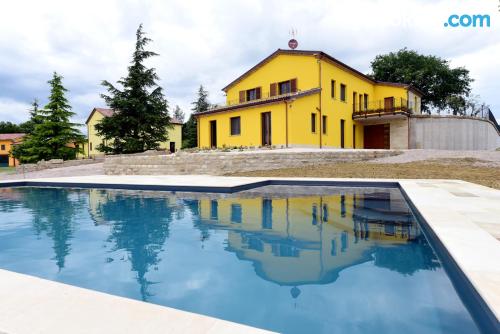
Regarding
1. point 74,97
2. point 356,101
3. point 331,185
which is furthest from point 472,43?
point 74,97

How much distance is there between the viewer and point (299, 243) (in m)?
4.57

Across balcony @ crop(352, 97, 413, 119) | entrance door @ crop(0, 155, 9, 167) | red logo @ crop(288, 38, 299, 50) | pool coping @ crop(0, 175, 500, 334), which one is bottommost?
pool coping @ crop(0, 175, 500, 334)

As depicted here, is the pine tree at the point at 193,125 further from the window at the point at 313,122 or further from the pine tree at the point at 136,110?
the window at the point at 313,122

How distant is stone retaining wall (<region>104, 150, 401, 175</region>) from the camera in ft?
47.7

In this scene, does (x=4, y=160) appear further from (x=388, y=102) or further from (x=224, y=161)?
(x=388, y=102)

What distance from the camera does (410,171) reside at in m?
12.8

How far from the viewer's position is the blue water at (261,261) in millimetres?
2596

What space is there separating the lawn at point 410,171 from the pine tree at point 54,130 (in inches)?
834

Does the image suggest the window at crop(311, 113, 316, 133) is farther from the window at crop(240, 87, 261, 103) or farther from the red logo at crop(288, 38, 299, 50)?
the red logo at crop(288, 38, 299, 50)

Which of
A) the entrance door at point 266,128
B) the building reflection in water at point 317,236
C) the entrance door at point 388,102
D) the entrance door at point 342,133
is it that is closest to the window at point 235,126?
the entrance door at point 266,128

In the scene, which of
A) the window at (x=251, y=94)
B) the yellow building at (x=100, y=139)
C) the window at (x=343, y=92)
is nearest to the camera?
the window at (x=343, y=92)

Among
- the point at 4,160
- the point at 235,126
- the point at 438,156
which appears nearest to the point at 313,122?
the point at 235,126

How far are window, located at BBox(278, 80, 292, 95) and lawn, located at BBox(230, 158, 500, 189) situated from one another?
9.14m

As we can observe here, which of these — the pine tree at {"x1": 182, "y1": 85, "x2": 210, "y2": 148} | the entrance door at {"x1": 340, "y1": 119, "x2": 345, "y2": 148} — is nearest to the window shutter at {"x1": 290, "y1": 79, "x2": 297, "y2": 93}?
the entrance door at {"x1": 340, "y1": 119, "x2": 345, "y2": 148}
